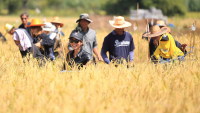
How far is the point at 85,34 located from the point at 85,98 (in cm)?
262

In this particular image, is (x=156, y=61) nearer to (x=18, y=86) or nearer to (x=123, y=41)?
(x=123, y=41)

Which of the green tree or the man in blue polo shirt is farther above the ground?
the green tree

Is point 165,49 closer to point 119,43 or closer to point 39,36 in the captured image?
point 119,43

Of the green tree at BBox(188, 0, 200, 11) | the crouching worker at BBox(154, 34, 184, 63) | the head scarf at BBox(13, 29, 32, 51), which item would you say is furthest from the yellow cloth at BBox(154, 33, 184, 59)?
the green tree at BBox(188, 0, 200, 11)

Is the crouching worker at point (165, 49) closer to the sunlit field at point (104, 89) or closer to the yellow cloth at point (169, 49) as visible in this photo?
the yellow cloth at point (169, 49)

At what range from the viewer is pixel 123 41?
5805mm

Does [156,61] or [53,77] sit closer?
[53,77]

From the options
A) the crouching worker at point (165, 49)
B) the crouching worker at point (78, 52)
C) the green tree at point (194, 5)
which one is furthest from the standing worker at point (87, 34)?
the green tree at point (194, 5)

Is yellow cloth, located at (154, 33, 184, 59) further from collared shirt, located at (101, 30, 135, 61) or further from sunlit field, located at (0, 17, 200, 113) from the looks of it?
collared shirt, located at (101, 30, 135, 61)

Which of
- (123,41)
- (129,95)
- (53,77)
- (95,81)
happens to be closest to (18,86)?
(53,77)

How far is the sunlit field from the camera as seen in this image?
10.6 ft

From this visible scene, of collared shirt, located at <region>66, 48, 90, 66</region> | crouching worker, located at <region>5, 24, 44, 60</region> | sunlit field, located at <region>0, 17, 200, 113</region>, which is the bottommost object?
→ sunlit field, located at <region>0, 17, 200, 113</region>

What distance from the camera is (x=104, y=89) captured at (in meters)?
3.89

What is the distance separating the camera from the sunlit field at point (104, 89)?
3227mm
